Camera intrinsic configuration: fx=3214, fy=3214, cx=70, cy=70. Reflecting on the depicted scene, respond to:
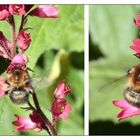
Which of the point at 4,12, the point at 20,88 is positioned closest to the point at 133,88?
the point at 20,88

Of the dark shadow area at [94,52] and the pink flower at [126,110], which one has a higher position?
the dark shadow area at [94,52]

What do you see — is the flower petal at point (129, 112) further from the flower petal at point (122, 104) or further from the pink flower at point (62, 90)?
the pink flower at point (62, 90)

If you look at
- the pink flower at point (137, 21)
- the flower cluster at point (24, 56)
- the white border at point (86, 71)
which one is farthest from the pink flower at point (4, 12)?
the pink flower at point (137, 21)

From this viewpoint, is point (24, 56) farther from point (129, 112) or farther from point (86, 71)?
point (129, 112)

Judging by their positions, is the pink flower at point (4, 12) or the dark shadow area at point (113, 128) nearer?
the pink flower at point (4, 12)

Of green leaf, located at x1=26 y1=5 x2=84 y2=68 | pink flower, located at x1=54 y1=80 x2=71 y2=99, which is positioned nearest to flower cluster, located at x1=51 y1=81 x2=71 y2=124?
pink flower, located at x1=54 y1=80 x2=71 y2=99
